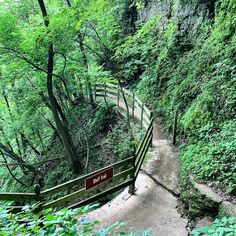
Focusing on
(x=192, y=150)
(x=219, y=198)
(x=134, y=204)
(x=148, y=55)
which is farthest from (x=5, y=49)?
(x=148, y=55)

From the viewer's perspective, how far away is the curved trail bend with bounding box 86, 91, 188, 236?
17.1ft

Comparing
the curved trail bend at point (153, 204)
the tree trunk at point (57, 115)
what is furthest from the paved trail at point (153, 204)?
the tree trunk at point (57, 115)

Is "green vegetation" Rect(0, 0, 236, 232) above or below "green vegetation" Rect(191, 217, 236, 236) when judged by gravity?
above

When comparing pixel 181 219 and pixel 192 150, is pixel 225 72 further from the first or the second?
pixel 181 219

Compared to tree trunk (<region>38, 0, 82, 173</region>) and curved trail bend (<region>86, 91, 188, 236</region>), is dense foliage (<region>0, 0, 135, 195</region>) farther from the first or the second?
curved trail bend (<region>86, 91, 188, 236</region>)

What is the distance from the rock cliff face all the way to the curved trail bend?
22.5ft

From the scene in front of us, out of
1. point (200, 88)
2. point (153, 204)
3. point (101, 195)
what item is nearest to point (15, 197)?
point (101, 195)

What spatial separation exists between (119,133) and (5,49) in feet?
21.3

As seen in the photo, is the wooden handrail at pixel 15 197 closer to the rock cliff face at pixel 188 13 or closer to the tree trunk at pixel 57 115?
the tree trunk at pixel 57 115

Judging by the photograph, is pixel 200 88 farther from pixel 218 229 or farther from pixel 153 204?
pixel 218 229

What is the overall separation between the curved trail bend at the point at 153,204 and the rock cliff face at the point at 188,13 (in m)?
6.87

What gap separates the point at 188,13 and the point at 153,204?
392 inches

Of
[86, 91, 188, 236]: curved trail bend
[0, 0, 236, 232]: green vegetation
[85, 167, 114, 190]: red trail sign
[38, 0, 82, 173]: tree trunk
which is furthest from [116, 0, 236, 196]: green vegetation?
[38, 0, 82, 173]: tree trunk

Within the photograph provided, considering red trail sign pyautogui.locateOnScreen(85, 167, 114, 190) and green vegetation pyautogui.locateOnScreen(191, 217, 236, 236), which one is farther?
red trail sign pyautogui.locateOnScreen(85, 167, 114, 190)
